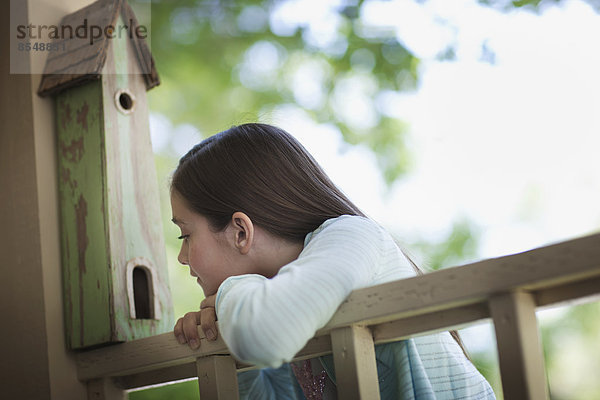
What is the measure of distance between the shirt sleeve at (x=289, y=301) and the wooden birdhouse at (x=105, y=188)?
0.48 m

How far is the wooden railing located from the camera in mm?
785

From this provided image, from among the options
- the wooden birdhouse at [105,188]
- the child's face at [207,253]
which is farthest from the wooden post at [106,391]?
the child's face at [207,253]

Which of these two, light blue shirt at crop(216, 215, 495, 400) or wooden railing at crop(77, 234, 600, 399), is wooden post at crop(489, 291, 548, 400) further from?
light blue shirt at crop(216, 215, 495, 400)

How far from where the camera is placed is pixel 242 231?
1.35 metres

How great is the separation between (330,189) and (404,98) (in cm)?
394

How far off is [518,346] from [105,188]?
1.01m

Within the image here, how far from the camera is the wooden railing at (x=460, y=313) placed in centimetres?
78

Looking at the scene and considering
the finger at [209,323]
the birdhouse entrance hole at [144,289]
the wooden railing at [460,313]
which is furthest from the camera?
the birdhouse entrance hole at [144,289]

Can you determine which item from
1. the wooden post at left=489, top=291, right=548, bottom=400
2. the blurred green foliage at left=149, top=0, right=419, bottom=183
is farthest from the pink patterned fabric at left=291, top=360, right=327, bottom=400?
the blurred green foliage at left=149, top=0, right=419, bottom=183

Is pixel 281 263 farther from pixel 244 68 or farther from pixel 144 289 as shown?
pixel 244 68

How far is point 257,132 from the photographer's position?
1476 mm

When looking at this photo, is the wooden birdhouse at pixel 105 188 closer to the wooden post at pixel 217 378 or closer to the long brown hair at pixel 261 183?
the long brown hair at pixel 261 183

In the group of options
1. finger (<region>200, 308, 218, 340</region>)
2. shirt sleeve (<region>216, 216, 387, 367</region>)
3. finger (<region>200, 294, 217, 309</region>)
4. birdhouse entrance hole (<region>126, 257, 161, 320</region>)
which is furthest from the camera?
birdhouse entrance hole (<region>126, 257, 161, 320</region>)

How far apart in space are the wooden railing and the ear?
0.23 m
